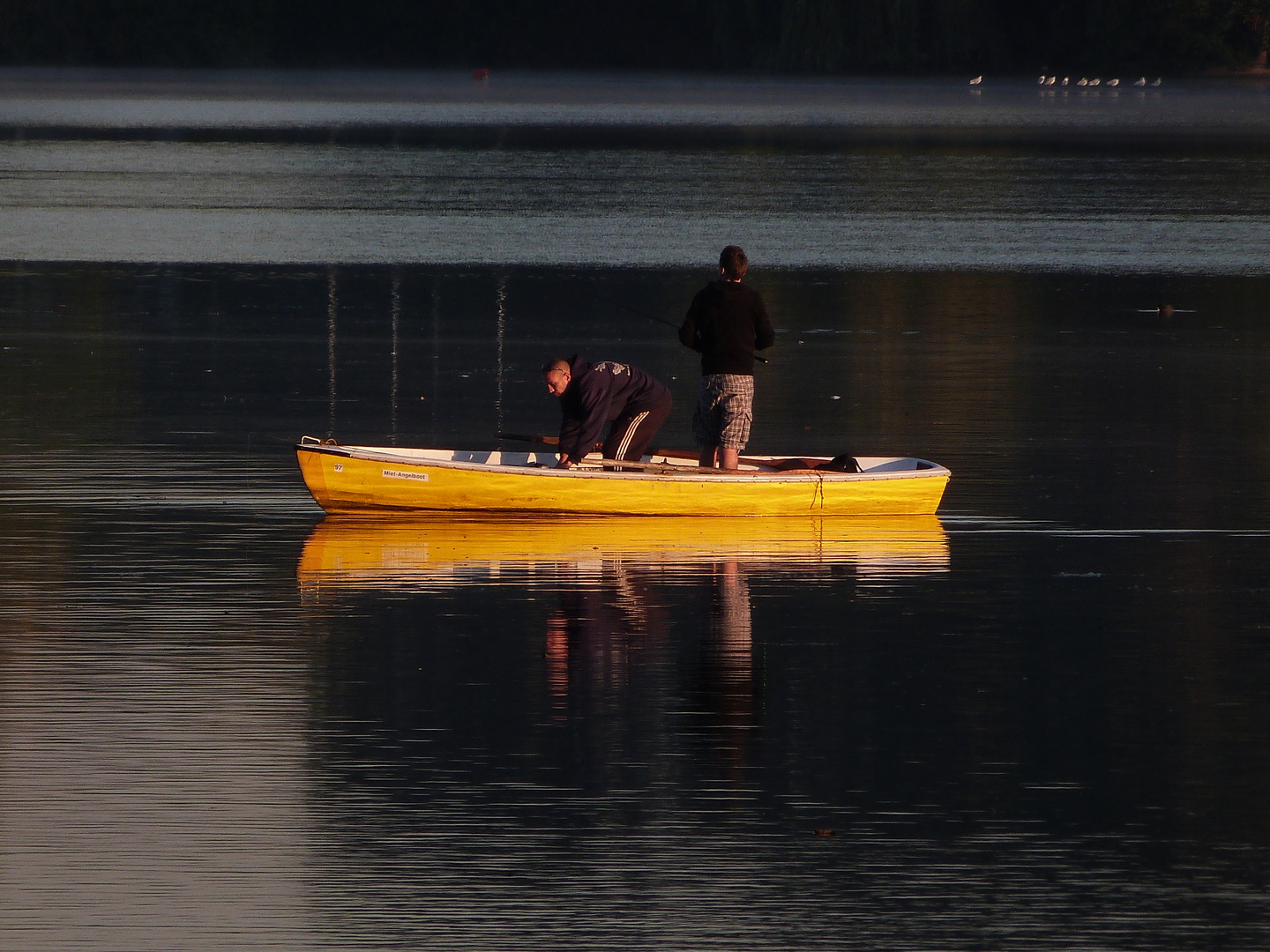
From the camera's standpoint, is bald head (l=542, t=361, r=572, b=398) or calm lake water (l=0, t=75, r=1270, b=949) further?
bald head (l=542, t=361, r=572, b=398)

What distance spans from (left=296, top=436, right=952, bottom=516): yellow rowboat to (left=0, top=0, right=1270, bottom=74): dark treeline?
77809 mm

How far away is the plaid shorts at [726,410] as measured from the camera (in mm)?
13906

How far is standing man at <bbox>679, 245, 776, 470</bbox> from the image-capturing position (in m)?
13.9

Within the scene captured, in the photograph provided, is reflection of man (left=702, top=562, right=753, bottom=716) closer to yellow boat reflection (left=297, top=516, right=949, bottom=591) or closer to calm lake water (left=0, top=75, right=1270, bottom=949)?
calm lake water (left=0, top=75, right=1270, bottom=949)

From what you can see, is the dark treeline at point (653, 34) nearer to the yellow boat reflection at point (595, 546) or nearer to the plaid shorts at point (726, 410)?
the plaid shorts at point (726, 410)

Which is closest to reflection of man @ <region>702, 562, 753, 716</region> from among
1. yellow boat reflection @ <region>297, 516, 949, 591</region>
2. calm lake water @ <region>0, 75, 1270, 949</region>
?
calm lake water @ <region>0, 75, 1270, 949</region>

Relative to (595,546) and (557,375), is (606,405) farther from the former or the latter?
(595,546)

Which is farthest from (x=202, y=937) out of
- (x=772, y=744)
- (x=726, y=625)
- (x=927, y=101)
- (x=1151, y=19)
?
(x=1151, y=19)

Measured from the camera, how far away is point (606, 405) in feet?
44.2

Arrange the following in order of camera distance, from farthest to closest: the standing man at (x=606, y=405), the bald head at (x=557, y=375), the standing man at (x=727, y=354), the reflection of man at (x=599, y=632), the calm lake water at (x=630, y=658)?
the standing man at (x=727, y=354)
the standing man at (x=606, y=405)
the bald head at (x=557, y=375)
the reflection of man at (x=599, y=632)
the calm lake water at (x=630, y=658)

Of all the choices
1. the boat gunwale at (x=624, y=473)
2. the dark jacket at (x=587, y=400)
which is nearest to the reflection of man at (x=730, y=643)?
the boat gunwale at (x=624, y=473)

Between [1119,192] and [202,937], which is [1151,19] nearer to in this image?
[1119,192]

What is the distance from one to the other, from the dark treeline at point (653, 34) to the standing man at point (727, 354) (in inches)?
3046

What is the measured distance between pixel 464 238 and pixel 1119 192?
52.0 feet
